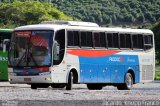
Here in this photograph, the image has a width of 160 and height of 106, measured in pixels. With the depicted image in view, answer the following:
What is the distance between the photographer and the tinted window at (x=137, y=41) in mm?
36688

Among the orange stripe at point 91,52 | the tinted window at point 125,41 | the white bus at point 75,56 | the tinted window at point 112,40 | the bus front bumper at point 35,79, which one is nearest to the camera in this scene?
the bus front bumper at point 35,79

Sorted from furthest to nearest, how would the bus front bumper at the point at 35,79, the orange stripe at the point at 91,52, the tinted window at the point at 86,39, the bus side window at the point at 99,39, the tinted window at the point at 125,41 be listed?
the tinted window at the point at 125,41
the bus side window at the point at 99,39
the tinted window at the point at 86,39
the orange stripe at the point at 91,52
the bus front bumper at the point at 35,79

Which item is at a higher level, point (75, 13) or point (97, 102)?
point (97, 102)

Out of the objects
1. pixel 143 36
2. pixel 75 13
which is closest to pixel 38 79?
pixel 143 36

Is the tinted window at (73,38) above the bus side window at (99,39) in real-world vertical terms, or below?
above

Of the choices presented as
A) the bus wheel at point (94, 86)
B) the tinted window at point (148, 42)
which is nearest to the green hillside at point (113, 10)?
the tinted window at point (148, 42)

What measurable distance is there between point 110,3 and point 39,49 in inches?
2832

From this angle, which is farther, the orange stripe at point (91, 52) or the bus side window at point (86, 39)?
the bus side window at point (86, 39)

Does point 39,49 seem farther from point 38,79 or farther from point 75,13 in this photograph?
point 75,13

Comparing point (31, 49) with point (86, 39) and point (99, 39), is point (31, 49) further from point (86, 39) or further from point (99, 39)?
point (99, 39)

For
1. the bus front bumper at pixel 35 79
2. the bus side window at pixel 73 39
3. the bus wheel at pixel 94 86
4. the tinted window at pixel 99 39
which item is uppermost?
the bus side window at pixel 73 39

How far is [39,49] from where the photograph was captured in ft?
104

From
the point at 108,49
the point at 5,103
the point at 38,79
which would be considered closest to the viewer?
the point at 5,103

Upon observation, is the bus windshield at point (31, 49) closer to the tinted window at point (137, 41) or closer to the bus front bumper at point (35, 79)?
the bus front bumper at point (35, 79)
